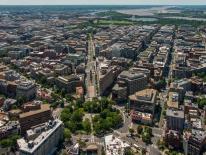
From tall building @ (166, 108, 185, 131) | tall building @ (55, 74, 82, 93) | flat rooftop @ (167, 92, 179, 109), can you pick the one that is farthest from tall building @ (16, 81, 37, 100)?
tall building @ (166, 108, 185, 131)

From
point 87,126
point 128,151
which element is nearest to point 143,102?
point 87,126

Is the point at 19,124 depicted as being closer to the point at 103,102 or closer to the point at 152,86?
the point at 103,102

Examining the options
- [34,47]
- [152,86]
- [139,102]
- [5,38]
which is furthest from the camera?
[5,38]

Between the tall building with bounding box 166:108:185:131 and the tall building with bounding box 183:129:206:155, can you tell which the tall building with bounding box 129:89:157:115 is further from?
the tall building with bounding box 183:129:206:155

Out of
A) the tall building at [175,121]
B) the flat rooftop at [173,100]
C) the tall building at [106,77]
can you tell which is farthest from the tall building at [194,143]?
the tall building at [106,77]

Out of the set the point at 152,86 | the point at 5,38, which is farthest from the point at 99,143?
the point at 5,38
